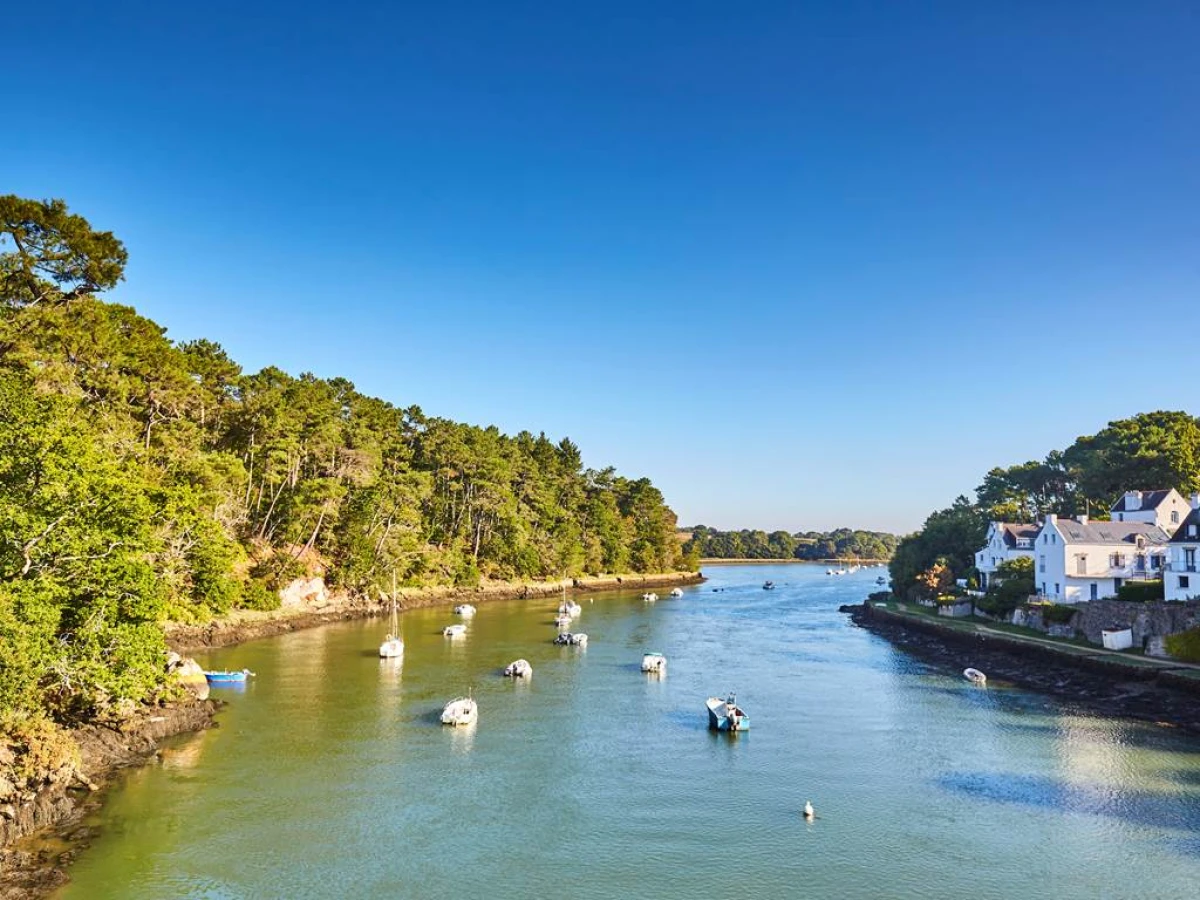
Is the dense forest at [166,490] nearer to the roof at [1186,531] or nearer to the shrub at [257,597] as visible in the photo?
the shrub at [257,597]

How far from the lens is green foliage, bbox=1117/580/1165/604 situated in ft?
182

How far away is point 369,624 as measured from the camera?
263 ft

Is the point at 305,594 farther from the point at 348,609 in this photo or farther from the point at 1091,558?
the point at 1091,558

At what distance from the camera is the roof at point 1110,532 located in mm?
65000

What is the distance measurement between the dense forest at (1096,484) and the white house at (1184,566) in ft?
112

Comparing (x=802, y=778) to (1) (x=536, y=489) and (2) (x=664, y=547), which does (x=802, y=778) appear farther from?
(2) (x=664, y=547)

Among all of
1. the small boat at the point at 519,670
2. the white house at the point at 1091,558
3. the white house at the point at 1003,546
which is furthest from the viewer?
the white house at the point at 1003,546

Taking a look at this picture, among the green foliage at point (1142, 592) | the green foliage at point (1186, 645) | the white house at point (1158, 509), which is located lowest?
the green foliage at point (1186, 645)

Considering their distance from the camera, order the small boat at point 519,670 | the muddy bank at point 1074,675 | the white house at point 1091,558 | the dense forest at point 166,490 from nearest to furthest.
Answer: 1. the dense forest at point 166,490
2. the muddy bank at point 1074,675
3. the small boat at point 519,670
4. the white house at point 1091,558

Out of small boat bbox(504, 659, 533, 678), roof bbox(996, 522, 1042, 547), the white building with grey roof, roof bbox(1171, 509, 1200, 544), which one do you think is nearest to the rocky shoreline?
small boat bbox(504, 659, 533, 678)

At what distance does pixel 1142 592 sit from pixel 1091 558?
8.97 m

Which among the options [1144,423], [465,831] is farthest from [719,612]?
[465,831]

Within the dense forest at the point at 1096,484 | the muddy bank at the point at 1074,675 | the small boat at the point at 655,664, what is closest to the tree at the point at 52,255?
the small boat at the point at 655,664

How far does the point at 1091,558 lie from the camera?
6425 cm
